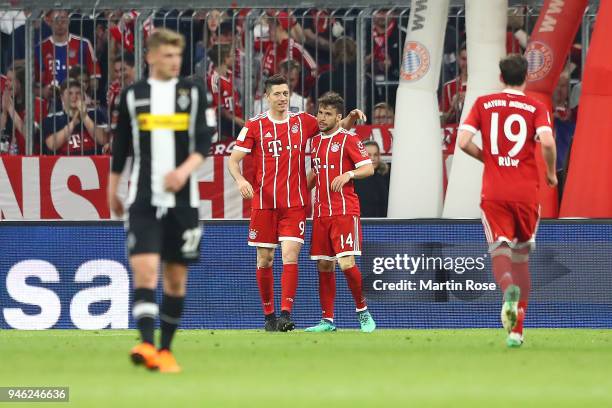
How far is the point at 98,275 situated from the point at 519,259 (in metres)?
5.33

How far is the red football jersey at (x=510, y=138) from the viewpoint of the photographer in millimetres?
11406

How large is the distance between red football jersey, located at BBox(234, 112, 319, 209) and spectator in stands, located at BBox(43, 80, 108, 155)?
3845mm

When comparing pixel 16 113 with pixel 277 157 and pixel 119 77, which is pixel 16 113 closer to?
pixel 119 77

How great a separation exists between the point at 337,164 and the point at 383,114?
11.4 feet

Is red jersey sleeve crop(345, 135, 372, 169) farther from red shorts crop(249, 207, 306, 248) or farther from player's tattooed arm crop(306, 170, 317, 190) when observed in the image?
red shorts crop(249, 207, 306, 248)

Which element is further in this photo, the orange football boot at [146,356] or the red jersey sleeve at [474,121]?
the red jersey sleeve at [474,121]

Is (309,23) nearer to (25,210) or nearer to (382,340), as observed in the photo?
(25,210)

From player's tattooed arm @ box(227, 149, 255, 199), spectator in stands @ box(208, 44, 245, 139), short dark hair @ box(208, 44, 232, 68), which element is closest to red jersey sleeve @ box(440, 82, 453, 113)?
spectator in stands @ box(208, 44, 245, 139)

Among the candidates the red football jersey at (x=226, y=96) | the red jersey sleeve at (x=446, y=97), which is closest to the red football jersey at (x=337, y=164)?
the red jersey sleeve at (x=446, y=97)

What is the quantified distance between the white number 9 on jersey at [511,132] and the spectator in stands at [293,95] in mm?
6246

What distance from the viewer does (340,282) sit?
15438 millimetres

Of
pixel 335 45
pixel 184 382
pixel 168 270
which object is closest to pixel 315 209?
pixel 335 45

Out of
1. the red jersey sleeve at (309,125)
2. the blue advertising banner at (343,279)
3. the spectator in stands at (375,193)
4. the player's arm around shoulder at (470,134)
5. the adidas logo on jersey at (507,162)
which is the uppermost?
the player's arm around shoulder at (470,134)

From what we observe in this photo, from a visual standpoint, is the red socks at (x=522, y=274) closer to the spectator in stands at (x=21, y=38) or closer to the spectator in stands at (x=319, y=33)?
the spectator in stands at (x=319, y=33)
